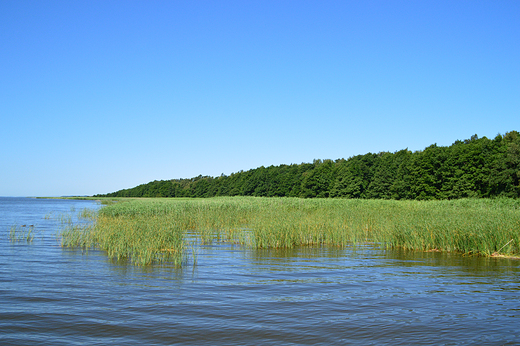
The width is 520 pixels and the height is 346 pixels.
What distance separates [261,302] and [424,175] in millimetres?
49729

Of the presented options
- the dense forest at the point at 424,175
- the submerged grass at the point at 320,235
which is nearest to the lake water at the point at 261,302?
the submerged grass at the point at 320,235

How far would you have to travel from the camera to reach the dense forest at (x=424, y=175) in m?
44.7

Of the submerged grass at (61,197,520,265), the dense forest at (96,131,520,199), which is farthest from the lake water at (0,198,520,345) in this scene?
the dense forest at (96,131,520,199)

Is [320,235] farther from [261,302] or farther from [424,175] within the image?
[424,175]

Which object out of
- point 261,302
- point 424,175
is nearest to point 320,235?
point 261,302

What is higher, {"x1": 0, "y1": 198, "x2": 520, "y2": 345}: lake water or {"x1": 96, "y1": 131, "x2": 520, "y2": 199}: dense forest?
{"x1": 96, "y1": 131, "x2": 520, "y2": 199}: dense forest

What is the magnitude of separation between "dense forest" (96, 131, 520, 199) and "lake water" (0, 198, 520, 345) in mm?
39986

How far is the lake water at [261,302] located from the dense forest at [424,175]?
3999 centimetres

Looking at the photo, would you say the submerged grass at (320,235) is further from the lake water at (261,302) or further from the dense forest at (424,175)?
the dense forest at (424,175)

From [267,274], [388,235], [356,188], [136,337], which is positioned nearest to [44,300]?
[136,337]

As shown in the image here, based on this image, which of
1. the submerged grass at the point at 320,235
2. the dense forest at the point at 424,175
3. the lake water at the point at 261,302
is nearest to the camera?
the lake water at the point at 261,302

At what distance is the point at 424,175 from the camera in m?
51.7

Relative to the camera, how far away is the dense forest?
147 ft

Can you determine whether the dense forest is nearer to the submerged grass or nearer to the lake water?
the submerged grass
